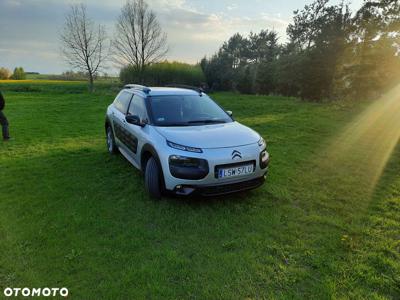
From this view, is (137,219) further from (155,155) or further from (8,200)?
(8,200)

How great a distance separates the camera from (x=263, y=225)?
3498 mm

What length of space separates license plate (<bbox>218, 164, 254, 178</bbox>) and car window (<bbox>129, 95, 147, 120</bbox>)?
1.72m

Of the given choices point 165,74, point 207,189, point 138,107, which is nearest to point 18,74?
point 165,74

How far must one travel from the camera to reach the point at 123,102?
18.6ft

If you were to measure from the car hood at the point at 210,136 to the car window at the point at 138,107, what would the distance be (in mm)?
648

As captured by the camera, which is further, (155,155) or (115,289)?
(155,155)

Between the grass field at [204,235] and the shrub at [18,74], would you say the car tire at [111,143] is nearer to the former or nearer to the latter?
the grass field at [204,235]

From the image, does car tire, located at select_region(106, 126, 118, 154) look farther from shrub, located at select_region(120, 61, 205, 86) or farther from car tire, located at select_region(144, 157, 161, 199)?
shrub, located at select_region(120, 61, 205, 86)

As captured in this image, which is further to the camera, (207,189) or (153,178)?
(153,178)

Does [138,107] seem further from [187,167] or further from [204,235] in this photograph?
[204,235]

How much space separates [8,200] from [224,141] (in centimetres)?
356

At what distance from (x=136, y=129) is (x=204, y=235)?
7.21 feet

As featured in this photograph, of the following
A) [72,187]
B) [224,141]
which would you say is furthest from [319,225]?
[72,187]

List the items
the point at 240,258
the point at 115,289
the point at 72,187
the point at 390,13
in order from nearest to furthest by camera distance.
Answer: the point at 115,289 < the point at 240,258 < the point at 72,187 < the point at 390,13
